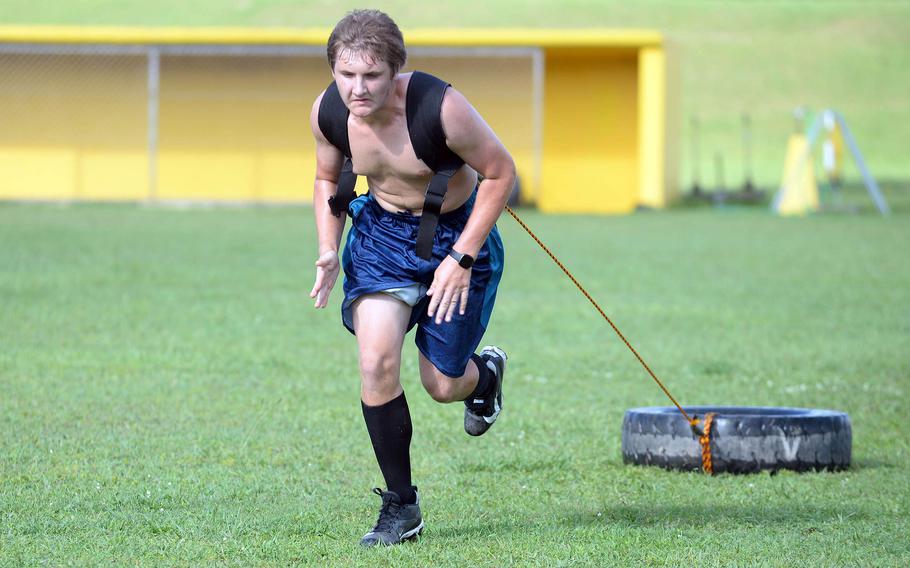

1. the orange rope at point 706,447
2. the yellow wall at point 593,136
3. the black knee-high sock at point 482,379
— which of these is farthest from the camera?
the yellow wall at point 593,136

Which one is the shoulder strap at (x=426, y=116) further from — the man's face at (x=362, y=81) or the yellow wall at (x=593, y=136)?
the yellow wall at (x=593, y=136)

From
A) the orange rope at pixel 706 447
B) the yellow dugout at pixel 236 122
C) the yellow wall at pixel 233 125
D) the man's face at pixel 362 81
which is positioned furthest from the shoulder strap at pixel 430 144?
the yellow wall at pixel 233 125

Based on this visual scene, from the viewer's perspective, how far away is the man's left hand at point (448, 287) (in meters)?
4.94

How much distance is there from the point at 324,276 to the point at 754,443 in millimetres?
2259

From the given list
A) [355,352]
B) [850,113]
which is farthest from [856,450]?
[850,113]

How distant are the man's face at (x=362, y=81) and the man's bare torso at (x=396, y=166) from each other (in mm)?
201

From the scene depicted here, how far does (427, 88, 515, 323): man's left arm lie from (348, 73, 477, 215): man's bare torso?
17 cm

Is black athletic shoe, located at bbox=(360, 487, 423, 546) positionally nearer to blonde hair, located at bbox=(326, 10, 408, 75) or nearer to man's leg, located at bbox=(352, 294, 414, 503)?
man's leg, located at bbox=(352, 294, 414, 503)

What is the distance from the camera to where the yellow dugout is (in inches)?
1196

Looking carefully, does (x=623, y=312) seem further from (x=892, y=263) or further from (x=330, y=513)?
(x=330, y=513)

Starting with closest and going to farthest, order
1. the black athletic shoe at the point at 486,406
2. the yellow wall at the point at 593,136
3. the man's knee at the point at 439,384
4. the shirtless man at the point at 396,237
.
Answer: the shirtless man at the point at 396,237
the man's knee at the point at 439,384
the black athletic shoe at the point at 486,406
the yellow wall at the point at 593,136

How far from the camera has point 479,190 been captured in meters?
5.04

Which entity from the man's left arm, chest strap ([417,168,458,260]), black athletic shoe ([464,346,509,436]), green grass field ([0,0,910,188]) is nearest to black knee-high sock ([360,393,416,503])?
the man's left arm

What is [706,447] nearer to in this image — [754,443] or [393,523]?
[754,443]
